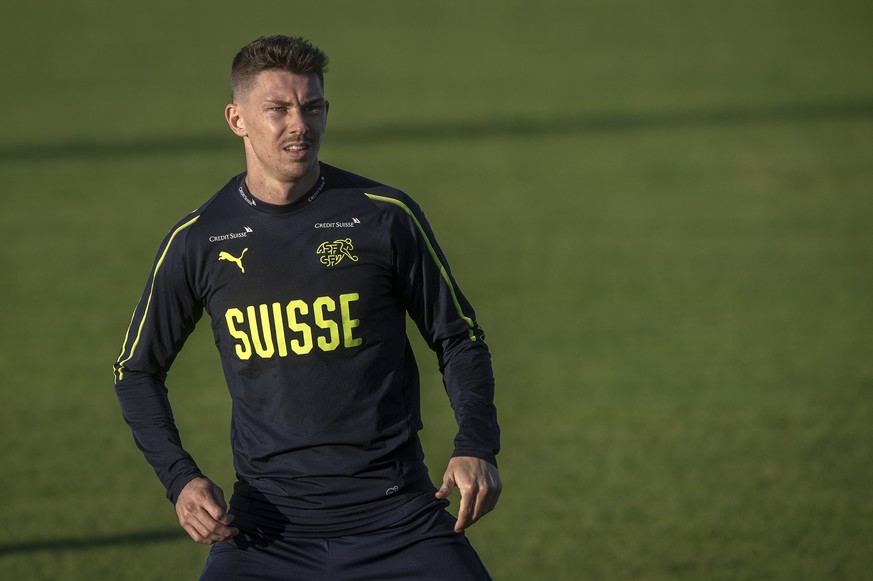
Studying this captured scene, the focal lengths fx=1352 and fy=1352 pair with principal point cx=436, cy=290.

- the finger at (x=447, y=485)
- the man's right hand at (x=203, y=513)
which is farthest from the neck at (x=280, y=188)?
the finger at (x=447, y=485)

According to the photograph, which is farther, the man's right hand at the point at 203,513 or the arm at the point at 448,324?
the arm at the point at 448,324

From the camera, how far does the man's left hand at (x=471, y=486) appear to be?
4.26 meters

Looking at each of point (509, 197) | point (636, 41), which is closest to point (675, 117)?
point (509, 197)

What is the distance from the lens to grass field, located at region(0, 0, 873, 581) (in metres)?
8.05

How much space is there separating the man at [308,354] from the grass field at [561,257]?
113 inches

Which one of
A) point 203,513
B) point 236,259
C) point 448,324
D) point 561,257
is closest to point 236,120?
point 236,259

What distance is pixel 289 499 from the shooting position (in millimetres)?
4535

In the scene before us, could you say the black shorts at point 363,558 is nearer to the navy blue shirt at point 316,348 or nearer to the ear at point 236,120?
the navy blue shirt at point 316,348

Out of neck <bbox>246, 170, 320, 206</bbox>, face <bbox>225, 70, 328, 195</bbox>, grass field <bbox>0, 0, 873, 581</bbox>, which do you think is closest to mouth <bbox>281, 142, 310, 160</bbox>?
face <bbox>225, 70, 328, 195</bbox>

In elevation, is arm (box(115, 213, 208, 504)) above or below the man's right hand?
above

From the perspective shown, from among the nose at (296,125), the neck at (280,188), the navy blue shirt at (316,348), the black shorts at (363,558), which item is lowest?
the black shorts at (363,558)

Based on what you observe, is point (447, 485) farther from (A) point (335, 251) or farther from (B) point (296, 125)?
(B) point (296, 125)

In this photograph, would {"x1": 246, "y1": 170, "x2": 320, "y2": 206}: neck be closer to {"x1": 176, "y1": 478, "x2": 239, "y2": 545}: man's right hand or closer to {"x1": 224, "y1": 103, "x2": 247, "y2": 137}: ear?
{"x1": 224, "y1": 103, "x2": 247, "y2": 137}: ear

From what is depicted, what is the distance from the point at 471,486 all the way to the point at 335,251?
0.93 metres
